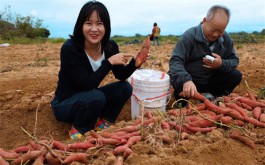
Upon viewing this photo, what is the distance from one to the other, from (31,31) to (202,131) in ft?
62.2

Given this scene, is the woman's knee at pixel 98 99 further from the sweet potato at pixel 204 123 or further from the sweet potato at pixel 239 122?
the sweet potato at pixel 239 122

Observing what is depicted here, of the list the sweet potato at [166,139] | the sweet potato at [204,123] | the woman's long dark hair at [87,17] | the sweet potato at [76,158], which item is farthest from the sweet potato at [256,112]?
the sweet potato at [76,158]

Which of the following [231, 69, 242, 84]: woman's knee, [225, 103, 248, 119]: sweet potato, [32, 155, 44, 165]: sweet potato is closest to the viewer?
[32, 155, 44, 165]: sweet potato

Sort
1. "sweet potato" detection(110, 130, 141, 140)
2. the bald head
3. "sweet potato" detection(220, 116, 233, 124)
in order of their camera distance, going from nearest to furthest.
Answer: "sweet potato" detection(110, 130, 141, 140) < "sweet potato" detection(220, 116, 233, 124) < the bald head

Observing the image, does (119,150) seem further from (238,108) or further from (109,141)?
(238,108)

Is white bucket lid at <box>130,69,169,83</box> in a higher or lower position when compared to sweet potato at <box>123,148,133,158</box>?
higher

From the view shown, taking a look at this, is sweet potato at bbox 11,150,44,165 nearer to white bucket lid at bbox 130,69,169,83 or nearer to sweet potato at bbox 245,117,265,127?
white bucket lid at bbox 130,69,169,83

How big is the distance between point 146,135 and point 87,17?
1291 mm

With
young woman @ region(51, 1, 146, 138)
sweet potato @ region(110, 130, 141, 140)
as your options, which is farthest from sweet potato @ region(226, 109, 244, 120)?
young woman @ region(51, 1, 146, 138)

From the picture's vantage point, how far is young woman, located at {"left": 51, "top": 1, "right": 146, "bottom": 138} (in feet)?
9.67

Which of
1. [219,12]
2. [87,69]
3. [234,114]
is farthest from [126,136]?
[219,12]

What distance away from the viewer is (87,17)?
290 cm

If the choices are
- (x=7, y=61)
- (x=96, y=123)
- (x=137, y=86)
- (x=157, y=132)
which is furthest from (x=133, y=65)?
(x=7, y=61)

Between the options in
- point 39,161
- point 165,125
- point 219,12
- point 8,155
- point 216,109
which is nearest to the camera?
point 39,161
